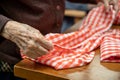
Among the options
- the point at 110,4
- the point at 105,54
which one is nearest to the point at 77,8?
the point at 110,4

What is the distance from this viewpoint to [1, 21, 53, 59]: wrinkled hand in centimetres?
73

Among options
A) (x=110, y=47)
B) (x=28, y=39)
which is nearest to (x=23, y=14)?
(x=28, y=39)

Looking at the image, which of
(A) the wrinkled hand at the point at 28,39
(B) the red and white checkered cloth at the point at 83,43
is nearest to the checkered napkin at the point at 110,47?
(B) the red and white checkered cloth at the point at 83,43

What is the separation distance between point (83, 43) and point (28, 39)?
0.22 metres

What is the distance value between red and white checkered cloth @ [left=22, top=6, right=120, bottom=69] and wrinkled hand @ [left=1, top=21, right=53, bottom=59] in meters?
0.04

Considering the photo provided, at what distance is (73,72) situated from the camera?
0.72m

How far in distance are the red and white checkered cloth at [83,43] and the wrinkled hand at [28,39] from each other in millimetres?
39

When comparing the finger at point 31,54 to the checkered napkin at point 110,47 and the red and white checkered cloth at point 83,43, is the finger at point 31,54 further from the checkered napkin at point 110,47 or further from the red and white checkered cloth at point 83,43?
the checkered napkin at point 110,47

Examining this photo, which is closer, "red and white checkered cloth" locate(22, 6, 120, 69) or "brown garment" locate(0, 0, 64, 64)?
"red and white checkered cloth" locate(22, 6, 120, 69)

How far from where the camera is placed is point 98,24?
1.05 m

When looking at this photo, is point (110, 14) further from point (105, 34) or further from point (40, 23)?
point (40, 23)

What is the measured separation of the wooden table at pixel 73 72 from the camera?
0.69 meters

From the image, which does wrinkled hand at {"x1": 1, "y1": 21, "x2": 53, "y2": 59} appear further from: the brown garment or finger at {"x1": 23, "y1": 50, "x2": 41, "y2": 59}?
the brown garment

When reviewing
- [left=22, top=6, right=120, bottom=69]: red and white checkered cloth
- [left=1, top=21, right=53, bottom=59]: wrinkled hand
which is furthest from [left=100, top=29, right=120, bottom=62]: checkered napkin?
[left=1, top=21, right=53, bottom=59]: wrinkled hand
